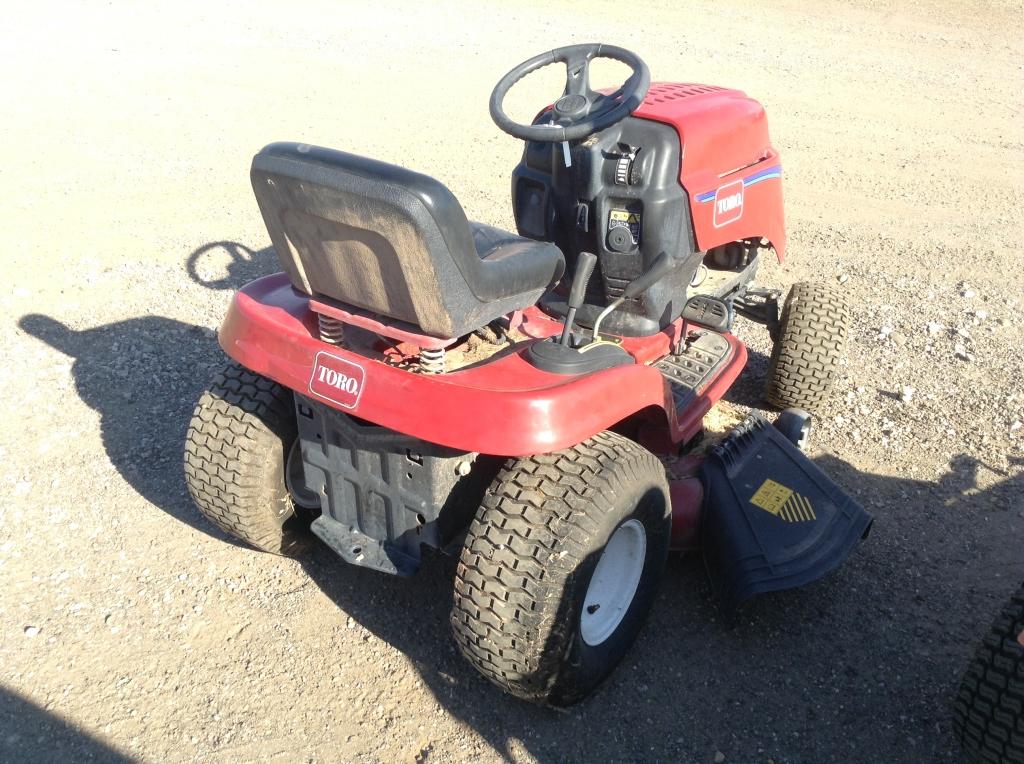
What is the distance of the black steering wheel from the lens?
3.12m

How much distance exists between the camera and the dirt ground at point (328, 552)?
2.71 m

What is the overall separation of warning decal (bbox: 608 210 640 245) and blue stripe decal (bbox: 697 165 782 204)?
256 millimetres

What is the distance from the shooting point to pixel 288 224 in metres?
2.37

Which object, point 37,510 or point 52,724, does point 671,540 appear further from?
point 37,510

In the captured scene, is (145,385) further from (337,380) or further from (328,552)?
(337,380)

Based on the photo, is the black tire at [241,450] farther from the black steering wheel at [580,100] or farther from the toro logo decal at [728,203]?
the toro logo decal at [728,203]

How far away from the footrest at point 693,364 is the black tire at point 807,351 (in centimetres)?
38

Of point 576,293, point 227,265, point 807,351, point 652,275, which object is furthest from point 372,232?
point 227,265

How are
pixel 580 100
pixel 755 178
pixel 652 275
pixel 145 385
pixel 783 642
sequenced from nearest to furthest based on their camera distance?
1. pixel 783 642
2. pixel 652 275
3. pixel 580 100
4. pixel 755 178
5. pixel 145 385

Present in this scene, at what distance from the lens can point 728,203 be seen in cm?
363

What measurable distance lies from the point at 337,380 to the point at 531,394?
530 mm

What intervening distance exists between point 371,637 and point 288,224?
1.38 meters

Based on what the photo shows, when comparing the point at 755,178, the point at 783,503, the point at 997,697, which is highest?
the point at 755,178

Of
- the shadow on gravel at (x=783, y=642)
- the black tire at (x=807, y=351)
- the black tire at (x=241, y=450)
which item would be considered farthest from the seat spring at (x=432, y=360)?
the black tire at (x=807, y=351)
